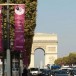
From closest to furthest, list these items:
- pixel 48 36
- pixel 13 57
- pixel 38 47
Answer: pixel 13 57
pixel 48 36
pixel 38 47

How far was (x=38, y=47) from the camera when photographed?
168000 mm

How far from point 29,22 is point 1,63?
4551 mm

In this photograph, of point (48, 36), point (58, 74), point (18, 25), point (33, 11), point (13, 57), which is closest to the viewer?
point (18, 25)

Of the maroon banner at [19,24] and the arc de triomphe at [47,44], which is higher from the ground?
the arc de triomphe at [47,44]

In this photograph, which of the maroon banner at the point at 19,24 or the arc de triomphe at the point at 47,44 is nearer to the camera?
the maroon banner at the point at 19,24

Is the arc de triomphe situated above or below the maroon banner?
above

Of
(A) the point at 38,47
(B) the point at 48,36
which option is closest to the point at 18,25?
(B) the point at 48,36

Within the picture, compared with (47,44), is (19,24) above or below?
below

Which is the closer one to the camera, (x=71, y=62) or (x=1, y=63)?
(x=1, y=63)

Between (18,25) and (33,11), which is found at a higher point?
(33,11)

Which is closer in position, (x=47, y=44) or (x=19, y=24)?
(x=19, y=24)

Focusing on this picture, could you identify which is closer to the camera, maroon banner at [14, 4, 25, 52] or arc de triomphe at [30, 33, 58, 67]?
maroon banner at [14, 4, 25, 52]

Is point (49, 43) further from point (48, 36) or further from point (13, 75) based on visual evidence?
point (13, 75)

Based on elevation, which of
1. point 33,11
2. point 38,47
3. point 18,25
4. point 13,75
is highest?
point 38,47
